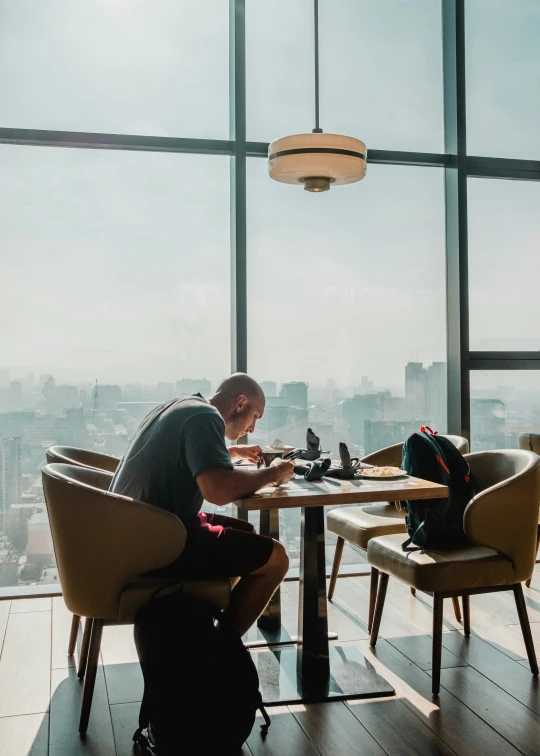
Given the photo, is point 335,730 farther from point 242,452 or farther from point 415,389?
point 415,389

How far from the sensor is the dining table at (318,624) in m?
2.79

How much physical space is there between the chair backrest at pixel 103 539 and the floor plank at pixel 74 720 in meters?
0.39

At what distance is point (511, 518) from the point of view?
3088 mm

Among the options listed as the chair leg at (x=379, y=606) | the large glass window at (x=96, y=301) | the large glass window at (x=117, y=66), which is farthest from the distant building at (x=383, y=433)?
the large glass window at (x=117, y=66)

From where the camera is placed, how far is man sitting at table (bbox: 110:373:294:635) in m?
2.60

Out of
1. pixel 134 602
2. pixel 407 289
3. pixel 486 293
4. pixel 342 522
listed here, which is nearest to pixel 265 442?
pixel 342 522

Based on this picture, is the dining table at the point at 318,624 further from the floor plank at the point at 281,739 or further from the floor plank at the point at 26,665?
the floor plank at the point at 26,665

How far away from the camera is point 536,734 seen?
103 inches

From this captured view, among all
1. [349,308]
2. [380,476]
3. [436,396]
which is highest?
[349,308]

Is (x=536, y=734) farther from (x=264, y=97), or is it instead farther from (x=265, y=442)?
(x=264, y=97)

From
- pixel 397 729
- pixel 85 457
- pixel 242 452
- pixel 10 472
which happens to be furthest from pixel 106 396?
pixel 397 729

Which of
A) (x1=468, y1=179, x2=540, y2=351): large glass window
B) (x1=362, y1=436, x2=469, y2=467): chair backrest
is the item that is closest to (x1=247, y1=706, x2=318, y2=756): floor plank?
(x1=362, y1=436, x2=469, y2=467): chair backrest

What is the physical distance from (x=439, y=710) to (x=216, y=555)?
3.10ft

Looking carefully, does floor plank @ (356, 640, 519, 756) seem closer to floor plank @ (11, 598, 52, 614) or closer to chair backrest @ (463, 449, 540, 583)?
chair backrest @ (463, 449, 540, 583)
